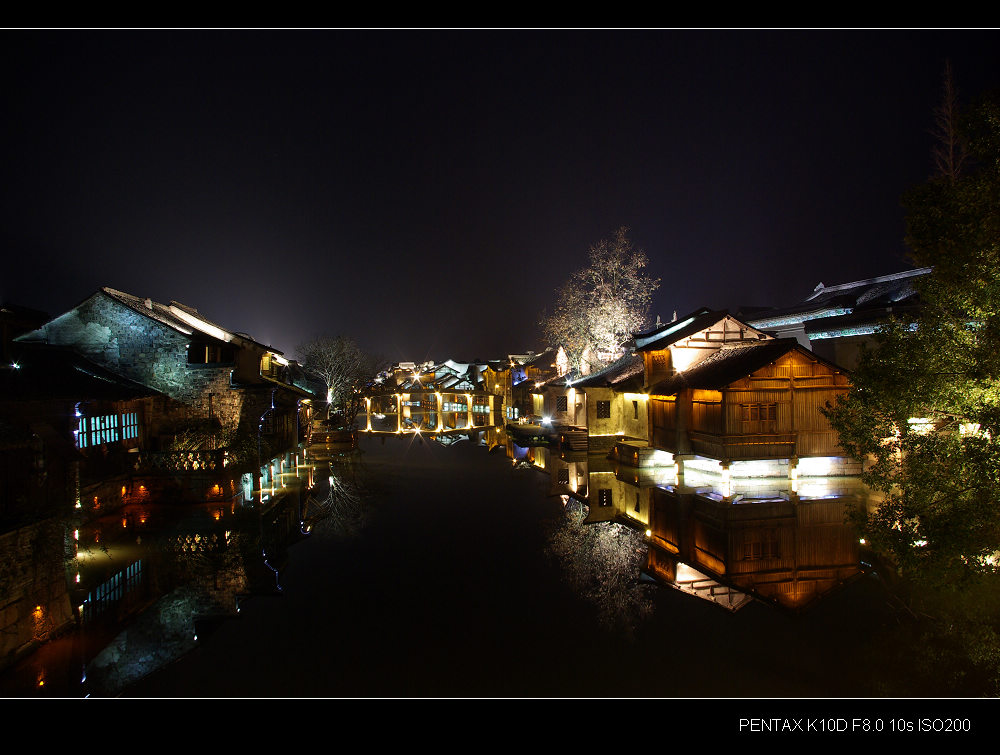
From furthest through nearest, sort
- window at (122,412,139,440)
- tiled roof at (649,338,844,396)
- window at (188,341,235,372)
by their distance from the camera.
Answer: window at (188,341,235,372) → tiled roof at (649,338,844,396) → window at (122,412,139,440)

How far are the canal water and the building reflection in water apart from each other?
0.56m

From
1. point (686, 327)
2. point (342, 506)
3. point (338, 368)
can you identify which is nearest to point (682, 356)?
point (686, 327)

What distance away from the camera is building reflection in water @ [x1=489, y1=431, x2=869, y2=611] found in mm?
10188

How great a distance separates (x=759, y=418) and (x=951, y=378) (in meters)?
11.0

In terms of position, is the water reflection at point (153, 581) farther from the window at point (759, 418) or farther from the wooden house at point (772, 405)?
the window at point (759, 418)

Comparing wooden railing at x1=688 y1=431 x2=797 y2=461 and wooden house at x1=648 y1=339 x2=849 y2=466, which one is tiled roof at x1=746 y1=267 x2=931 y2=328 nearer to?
wooden house at x1=648 y1=339 x2=849 y2=466

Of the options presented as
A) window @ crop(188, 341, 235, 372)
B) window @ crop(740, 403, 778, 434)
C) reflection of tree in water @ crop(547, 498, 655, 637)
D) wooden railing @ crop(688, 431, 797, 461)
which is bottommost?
reflection of tree in water @ crop(547, 498, 655, 637)

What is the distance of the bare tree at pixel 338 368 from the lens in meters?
49.2

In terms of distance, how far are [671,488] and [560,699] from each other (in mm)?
13331

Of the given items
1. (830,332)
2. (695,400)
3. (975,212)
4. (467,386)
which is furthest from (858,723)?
(467,386)

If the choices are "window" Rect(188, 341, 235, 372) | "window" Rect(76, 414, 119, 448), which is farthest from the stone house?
"window" Rect(76, 414, 119, 448)

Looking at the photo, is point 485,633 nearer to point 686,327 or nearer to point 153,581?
point 153,581

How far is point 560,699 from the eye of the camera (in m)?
6.43

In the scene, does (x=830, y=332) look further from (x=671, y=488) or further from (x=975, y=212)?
(x=975, y=212)
